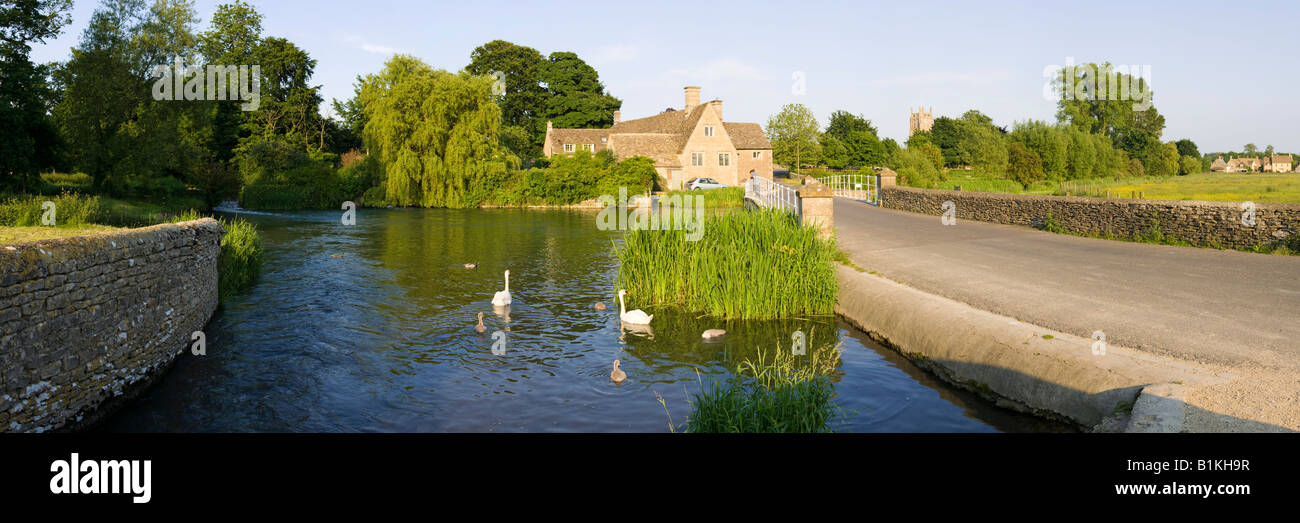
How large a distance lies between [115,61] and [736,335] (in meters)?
42.1

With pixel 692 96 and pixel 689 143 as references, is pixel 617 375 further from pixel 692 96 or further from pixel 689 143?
pixel 692 96

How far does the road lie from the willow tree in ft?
123

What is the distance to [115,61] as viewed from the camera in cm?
3956

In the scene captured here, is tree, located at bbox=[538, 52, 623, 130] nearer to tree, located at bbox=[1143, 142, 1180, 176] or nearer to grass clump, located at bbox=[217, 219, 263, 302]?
tree, located at bbox=[1143, 142, 1180, 176]

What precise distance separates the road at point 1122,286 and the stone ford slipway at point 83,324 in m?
10.7

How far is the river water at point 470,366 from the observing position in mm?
8844

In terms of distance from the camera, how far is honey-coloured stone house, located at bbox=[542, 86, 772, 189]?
70.1m

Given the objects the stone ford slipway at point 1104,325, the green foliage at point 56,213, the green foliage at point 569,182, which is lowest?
the stone ford slipway at point 1104,325

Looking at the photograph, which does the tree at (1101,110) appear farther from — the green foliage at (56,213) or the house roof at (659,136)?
the green foliage at (56,213)

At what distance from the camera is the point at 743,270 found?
14094 millimetres

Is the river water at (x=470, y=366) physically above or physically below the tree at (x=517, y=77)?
below

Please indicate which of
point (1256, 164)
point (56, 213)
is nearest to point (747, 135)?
point (56, 213)

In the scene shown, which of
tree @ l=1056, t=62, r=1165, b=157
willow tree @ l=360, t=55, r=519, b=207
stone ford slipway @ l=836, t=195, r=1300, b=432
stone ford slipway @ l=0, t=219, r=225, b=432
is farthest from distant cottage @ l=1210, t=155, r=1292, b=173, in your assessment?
stone ford slipway @ l=0, t=219, r=225, b=432

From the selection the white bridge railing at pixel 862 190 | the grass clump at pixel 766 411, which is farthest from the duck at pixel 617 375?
the white bridge railing at pixel 862 190
